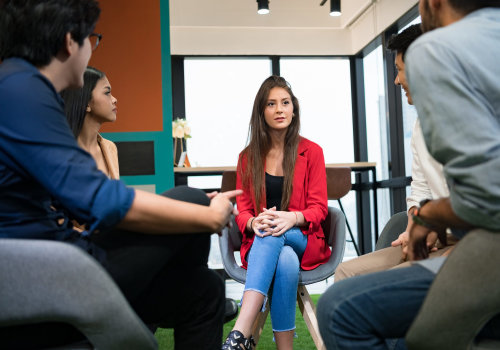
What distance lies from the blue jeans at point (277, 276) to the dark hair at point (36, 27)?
133 centimetres

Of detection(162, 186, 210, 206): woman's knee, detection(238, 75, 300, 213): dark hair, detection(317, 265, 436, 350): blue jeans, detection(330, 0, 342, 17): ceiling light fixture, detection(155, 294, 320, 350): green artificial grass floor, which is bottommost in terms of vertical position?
detection(155, 294, 320, 350): green artificial grass floor

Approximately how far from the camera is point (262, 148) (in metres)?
2.80

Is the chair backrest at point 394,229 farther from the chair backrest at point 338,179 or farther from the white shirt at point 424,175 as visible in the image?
the chair backrest at point 338,179

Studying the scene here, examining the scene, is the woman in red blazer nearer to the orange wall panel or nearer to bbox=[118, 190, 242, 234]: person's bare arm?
bbox=[118, 190, 242, 234]: person's bare arm

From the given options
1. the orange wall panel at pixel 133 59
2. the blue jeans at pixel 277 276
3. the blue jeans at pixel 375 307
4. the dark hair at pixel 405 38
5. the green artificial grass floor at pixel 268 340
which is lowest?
the green artificial grass floor at pixel 268 340

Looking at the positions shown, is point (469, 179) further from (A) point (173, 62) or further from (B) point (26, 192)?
(A) point (173, 62)

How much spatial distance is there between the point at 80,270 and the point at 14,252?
0.12 meters

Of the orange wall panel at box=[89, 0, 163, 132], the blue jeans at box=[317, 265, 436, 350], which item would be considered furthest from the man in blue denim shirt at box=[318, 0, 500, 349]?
the orange wall panel at box=[89, 0, 163, 132]

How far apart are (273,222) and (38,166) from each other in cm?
146

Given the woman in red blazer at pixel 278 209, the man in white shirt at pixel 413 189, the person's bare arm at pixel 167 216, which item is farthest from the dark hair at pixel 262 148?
the person's bare arm at pixel 167 216

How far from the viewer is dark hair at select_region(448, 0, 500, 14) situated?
1.04 m

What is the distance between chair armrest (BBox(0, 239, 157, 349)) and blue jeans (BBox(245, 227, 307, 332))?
4.12 feet

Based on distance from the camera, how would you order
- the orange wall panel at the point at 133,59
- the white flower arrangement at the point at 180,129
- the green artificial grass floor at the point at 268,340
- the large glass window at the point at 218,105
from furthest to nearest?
the large glass window at the point at 218,105 → the white flower arrangement at the point at 180,129 → the orange wall panel at the point at 133,59 → the green artificial grass floor at the point at 268,340

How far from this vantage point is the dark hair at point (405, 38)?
2.04m
